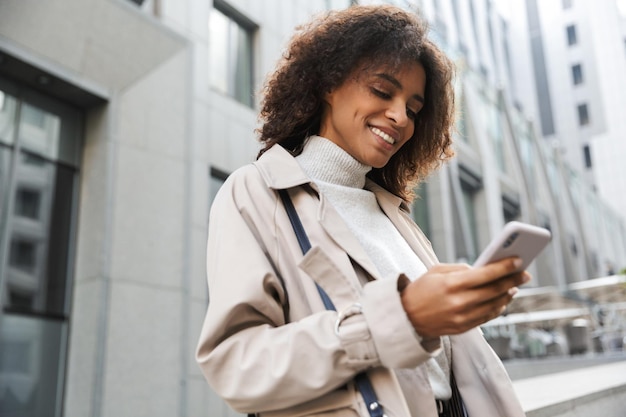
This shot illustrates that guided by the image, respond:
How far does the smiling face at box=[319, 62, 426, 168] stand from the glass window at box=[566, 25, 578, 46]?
180 ft

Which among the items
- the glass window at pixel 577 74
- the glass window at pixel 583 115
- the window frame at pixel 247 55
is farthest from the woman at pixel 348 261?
the glass window at pixel 577 74

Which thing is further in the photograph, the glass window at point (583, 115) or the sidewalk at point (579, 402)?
the glass window at point (583, 115)

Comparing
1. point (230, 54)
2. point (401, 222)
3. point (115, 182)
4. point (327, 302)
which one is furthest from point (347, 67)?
point (230, 54)

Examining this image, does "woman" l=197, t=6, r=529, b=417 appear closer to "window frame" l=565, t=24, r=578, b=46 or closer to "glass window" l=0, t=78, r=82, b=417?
Result: "glass window" l=0, t=78, r=82, b=417

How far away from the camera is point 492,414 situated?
5.75 ft

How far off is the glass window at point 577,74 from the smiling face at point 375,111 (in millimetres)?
53389

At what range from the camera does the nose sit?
6.09 ft

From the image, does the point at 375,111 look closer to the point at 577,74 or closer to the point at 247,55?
the point at 247,55

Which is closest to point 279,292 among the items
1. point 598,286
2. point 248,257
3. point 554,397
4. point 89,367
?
point 248,257

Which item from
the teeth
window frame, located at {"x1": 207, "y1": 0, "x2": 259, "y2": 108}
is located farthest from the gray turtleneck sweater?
window frame, located at {"x1": 207, "y1": 0, "x2": 259, "y2": 108}

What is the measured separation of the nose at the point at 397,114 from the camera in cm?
186

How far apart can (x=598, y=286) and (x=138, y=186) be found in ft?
46.6

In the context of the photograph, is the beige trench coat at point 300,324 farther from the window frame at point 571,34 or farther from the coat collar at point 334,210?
the window frame at point 571,34

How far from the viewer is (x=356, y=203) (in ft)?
6.47
